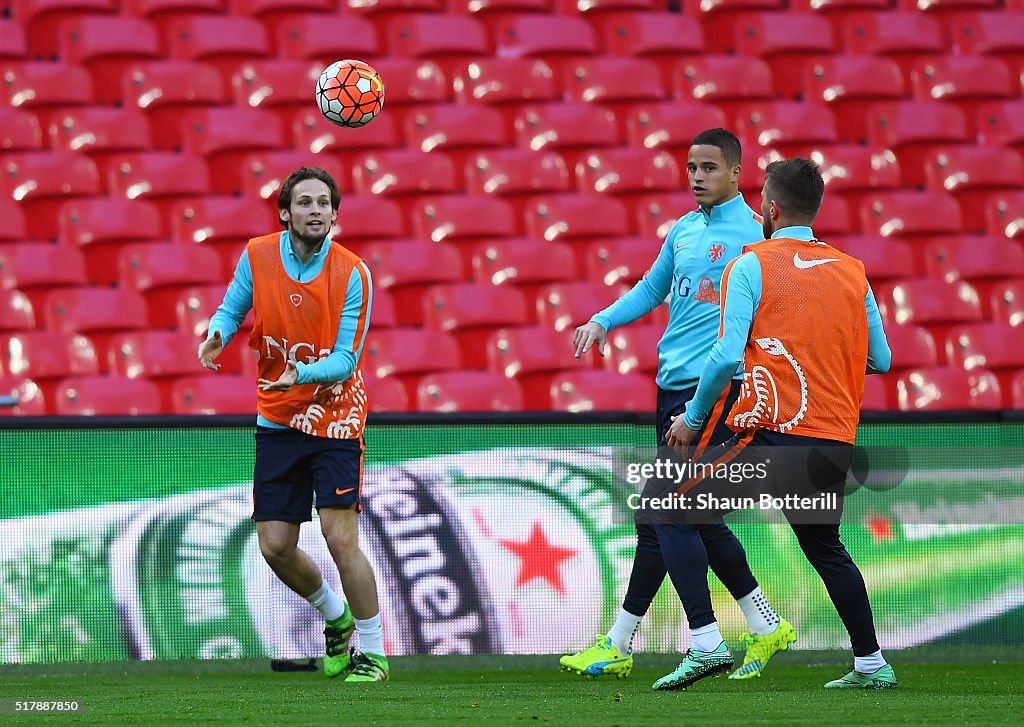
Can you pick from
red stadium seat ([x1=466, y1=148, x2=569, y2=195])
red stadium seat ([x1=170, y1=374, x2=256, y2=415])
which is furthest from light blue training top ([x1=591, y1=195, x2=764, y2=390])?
red stadium seat ([x1=466, y1=148, x2=569, y2=195])

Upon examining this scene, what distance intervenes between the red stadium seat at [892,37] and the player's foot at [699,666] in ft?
25.1

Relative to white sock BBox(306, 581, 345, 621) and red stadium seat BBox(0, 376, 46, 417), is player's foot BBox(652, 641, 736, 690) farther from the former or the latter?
red stadium seat BBox(0, 376, 46, 417)

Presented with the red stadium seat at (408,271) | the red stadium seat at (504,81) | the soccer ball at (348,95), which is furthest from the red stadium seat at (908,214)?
the soccer ball at (348,95)

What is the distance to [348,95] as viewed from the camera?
20.9 ft

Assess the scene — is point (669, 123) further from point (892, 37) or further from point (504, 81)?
point (892, 37)

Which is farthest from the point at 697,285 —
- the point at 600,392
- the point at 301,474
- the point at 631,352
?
the point at 631,352

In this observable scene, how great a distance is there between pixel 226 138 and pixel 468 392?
110 inches

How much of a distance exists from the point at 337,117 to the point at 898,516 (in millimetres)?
2945

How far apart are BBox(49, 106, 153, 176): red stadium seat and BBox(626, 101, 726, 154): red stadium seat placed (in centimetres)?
335

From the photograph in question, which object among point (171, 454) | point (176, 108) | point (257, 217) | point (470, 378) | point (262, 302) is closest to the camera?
point (262, 302)

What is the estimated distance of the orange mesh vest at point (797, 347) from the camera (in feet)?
14.2

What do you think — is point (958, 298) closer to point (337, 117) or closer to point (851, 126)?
point (851, 126)

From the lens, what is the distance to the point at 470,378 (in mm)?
8266

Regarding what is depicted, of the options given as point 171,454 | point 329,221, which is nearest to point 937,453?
point 329,221
